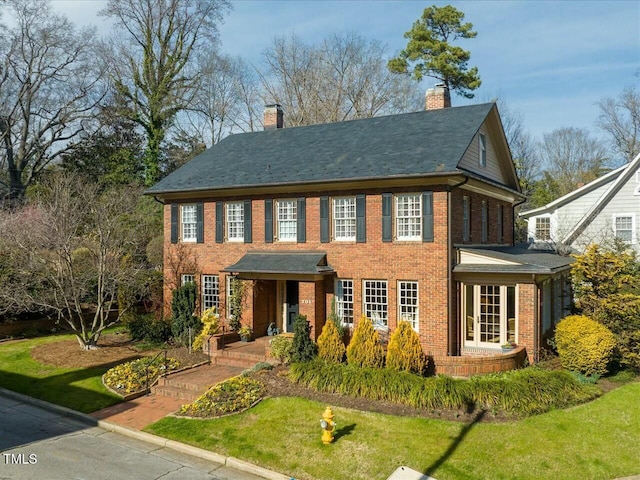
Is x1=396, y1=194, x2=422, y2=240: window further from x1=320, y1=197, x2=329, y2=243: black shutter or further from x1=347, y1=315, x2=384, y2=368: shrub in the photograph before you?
x1=347, y1=315, x2=384, y2=368: shrub

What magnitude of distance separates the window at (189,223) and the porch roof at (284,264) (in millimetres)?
2972

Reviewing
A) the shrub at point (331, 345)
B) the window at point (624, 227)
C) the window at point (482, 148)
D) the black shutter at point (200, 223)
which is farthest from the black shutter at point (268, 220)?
the window at point (624, 227)

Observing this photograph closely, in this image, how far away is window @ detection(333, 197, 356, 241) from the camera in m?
17.0

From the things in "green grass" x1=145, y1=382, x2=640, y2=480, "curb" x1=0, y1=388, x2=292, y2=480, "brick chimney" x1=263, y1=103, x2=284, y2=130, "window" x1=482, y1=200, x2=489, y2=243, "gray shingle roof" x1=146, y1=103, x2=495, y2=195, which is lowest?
"curb" x1=0, y1=388, x2=292, y2=480

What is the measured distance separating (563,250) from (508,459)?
14954 mm

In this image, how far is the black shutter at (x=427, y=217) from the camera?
51.3 feet

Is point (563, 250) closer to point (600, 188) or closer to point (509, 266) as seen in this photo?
point (600, 188)

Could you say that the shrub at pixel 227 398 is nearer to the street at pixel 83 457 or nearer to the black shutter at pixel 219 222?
the street at pixel 83 457

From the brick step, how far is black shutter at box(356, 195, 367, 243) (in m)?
6.92

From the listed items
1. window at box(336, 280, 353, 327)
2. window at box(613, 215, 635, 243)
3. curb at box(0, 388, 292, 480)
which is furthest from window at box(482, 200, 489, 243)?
curb at box(0, 388, 292, 480)

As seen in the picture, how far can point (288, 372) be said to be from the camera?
571 inches

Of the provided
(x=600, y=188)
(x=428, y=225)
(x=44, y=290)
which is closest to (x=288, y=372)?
(x=428, y=225)

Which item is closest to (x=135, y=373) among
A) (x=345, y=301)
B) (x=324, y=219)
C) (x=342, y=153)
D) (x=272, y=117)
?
(x=345, y=301)

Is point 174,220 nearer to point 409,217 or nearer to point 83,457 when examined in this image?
point 409,217
